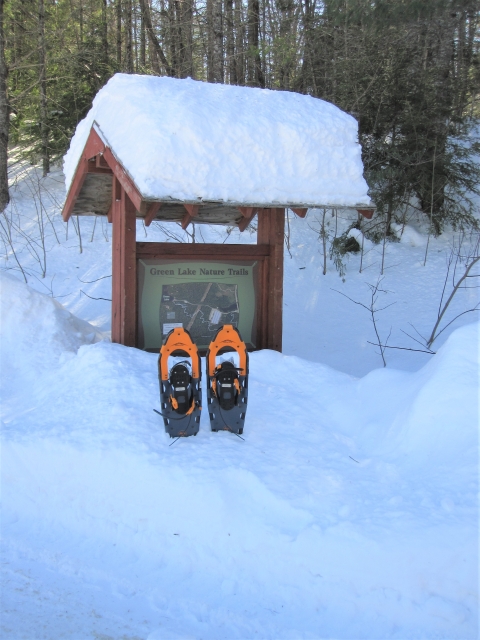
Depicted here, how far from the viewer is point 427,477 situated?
3551mm

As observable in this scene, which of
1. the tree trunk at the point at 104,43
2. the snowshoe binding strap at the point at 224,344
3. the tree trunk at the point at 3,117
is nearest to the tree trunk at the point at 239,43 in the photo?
the tree trunk at the point at 104,43

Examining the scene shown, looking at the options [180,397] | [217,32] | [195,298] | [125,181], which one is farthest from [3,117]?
[180,397]

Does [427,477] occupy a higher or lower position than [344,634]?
higher

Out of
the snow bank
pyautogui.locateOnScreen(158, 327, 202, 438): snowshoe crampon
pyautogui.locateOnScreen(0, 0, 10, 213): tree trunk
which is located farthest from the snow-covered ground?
pyautogui.locateOnScreen(0, 0, 10, 213): tree trunk

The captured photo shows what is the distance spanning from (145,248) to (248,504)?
3304mm

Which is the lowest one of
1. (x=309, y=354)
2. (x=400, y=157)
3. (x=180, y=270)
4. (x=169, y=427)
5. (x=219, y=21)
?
(x=309, y=354)

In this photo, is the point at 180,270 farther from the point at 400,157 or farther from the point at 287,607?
the point at 400,157

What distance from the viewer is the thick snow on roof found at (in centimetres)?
491

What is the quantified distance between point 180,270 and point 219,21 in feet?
24.5

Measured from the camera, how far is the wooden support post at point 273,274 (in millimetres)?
6180

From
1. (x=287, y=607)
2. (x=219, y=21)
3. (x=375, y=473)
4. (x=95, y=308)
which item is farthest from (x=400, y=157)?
(x=287, y=607)

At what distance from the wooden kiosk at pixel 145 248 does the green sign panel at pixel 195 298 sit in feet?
0.18

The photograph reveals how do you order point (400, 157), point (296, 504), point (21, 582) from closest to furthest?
point (21, 582), point (296, 504), point (400, 157)

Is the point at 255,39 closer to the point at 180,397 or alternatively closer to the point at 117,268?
the point at 117,268
